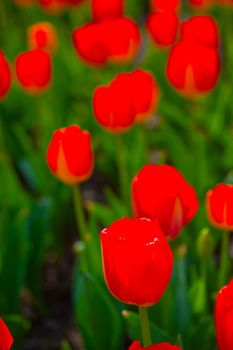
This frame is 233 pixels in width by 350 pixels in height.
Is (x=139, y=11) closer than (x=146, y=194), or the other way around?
(x=146, y=194)

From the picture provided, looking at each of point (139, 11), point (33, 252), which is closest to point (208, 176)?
point (33, 252)

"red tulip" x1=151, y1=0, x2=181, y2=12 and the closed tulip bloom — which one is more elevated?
the closed tulip bloom

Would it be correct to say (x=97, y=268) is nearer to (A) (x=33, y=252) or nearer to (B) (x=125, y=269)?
(A) (x=33, y=252)

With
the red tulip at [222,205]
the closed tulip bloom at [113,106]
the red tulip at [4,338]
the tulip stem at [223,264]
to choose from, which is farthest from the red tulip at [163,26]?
the red tulip at [4,338]

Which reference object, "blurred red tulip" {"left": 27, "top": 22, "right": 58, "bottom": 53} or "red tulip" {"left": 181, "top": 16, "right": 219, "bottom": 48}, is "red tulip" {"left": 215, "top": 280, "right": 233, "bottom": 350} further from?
"blurred red tulip" {"left": 27, "top": 22, "right": 58, "bottom": 53}

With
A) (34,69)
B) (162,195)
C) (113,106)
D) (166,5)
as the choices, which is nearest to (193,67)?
(113,106)

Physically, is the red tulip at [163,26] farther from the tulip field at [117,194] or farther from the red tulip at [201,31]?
the red tulip at [201,31]

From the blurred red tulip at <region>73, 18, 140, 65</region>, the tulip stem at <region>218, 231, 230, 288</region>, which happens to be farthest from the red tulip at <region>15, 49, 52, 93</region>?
the tulip stem at <region>218, 231, 230, 288</region>

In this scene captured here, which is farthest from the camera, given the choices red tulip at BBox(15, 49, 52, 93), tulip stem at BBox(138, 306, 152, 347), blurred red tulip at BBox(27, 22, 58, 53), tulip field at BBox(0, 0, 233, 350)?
blurred red tulip at BBox(27, 22, 58, 53)
